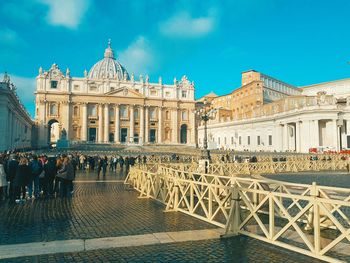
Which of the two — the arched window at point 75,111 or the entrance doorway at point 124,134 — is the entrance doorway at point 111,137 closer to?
the entrance doorway at point 124,134

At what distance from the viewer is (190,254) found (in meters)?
5.22

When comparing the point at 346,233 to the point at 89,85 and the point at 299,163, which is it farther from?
the point at 89,85

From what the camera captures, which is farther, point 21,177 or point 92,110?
point 92,110

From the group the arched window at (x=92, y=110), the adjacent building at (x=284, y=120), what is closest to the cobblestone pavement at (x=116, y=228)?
the adjacent building at (x=284, y=120)

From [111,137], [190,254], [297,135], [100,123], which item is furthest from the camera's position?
[111,137]

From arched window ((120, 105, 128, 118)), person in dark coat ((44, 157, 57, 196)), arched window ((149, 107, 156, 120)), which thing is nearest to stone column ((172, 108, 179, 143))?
arched window ((149, 107, 156, 120))

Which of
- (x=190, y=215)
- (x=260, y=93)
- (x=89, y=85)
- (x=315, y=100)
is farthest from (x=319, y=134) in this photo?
(x=89, y=85)

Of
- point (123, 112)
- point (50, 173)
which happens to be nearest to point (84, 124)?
point (123, 112)

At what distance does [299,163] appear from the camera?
81.6ft

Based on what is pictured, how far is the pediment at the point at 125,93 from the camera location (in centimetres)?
8119

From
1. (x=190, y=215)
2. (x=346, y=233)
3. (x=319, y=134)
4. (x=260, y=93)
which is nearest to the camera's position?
(x=346, y=233)

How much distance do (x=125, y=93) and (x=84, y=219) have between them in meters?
76.8

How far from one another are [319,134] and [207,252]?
1878 inches

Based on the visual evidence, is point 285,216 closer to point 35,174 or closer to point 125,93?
point 35,174
